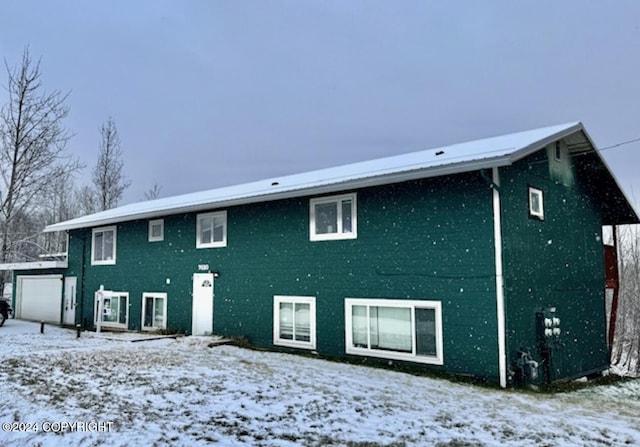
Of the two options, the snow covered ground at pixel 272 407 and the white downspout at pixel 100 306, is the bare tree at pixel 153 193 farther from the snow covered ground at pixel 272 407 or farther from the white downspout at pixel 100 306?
the snow covered ground at pixel 272 407

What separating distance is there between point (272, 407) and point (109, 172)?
33.2 metres

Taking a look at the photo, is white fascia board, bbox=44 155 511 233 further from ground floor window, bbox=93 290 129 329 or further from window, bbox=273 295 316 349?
ground floor window, bbox=93 290 129 329

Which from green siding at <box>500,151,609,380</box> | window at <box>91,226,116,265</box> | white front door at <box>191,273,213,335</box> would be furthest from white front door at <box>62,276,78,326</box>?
green siding at <box>500,151,609,380</box>

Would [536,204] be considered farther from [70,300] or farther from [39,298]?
[39,298]

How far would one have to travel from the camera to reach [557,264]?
11.3 meters

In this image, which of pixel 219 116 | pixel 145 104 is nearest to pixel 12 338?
pixel 145 104

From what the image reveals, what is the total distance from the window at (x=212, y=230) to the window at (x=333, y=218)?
3.37 meters

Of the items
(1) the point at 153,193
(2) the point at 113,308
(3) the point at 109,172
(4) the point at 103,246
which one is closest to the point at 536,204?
(2) the point at 113,308

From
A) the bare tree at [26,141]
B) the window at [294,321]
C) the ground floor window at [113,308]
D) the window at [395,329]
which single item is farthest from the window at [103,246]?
the window at [395,329]

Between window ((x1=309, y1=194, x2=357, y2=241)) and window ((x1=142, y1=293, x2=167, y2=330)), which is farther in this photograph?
window ((x1=142, y1=293, x2=167, y2=330))

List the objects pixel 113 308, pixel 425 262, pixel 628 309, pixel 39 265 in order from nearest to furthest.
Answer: pixel 425 262, pixel 113 308, pixel 39 265, pixel 628 309

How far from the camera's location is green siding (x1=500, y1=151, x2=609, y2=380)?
378 inches

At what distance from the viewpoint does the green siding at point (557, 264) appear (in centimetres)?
960

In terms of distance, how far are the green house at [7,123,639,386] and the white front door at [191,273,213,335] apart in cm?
5
